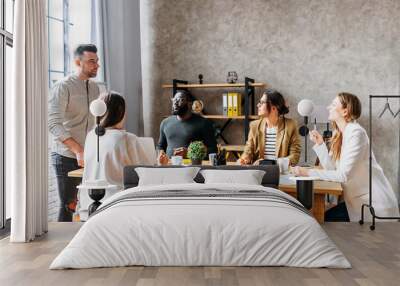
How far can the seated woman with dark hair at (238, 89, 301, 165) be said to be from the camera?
6.07m

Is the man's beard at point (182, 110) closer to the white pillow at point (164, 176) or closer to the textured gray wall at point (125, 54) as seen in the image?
the white pillow at point (164, 176)

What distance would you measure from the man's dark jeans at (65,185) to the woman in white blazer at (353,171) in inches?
90.1

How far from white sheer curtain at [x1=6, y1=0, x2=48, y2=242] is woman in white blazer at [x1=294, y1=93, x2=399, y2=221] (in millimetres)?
2215

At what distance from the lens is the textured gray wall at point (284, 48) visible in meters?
8.62

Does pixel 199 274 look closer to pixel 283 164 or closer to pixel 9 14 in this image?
pixel 283 164

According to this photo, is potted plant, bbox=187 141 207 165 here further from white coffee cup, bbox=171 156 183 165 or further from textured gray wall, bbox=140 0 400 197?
textured gray wall, bbox=140 0 400 197

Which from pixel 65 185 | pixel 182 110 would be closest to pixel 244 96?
pixel 182 110

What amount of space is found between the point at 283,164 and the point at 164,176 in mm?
1153

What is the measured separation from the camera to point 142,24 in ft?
30.6

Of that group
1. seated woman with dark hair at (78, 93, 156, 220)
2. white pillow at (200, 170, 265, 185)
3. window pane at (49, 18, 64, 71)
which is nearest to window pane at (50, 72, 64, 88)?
window pane at (49, 18, 64, 71)

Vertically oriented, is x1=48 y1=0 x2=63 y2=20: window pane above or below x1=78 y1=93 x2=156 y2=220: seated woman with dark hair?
above

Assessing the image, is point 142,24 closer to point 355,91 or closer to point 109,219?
point 355,91

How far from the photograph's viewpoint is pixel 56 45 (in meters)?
7.43

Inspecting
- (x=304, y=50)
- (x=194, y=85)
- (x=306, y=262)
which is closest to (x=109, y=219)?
(x=306, y=262)
